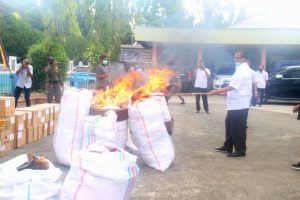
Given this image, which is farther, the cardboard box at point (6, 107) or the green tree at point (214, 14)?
the green tree at point (214, 14)

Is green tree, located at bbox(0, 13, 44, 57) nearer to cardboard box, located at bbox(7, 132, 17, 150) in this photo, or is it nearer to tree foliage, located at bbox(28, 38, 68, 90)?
tree foliage, located at bbox(28, 38, 68, 90)

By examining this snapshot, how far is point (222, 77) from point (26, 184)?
17871 mm

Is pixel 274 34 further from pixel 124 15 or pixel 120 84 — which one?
pixel 120 84

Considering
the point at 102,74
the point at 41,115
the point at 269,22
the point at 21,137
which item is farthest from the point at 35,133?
the point at 269,22

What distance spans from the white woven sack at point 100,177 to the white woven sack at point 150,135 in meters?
2.59

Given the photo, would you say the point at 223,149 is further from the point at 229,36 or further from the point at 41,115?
the point at 229,36

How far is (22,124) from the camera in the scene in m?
6.78

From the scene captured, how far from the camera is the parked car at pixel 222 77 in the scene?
19562mm

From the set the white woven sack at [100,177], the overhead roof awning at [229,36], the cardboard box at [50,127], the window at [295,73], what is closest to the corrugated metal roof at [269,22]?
the overhead roof awning at [229,36]

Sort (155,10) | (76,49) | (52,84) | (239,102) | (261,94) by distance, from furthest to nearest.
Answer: (76,49), (155,10), (261,94), (52,84), (239,102)

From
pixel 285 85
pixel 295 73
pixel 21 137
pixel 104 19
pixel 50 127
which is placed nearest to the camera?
pixel 21 137

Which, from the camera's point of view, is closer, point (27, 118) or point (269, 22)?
point (27, 118)

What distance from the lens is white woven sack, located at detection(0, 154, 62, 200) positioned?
2.74m

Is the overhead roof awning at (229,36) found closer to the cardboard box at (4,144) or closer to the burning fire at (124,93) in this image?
the burning fire at (124,93)
